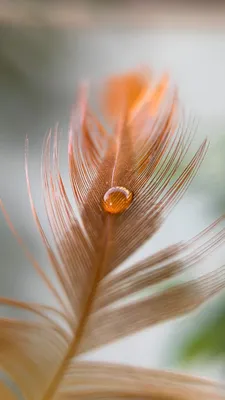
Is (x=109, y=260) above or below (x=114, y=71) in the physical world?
below

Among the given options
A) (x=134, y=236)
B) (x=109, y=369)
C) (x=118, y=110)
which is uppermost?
(x=118, y=110)

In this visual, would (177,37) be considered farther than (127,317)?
Yes

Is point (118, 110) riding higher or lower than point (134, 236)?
higher

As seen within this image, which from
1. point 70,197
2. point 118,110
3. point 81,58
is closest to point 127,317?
point 70,197

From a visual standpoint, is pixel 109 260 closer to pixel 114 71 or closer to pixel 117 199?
pixel 117 199

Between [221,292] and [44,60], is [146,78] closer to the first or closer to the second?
[44,60]

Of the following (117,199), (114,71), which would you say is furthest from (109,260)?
(114,71)
